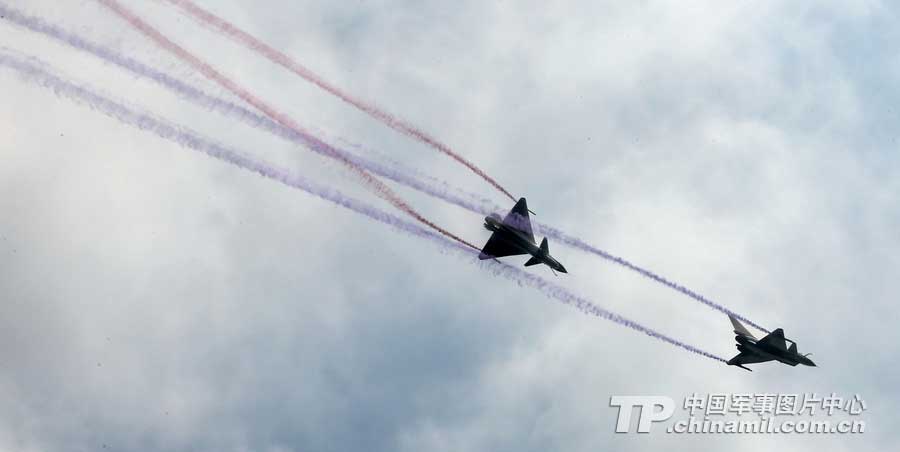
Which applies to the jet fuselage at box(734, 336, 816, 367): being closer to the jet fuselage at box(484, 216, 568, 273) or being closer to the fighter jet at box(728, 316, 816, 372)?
the fighter jet at box(728, 316, 816, 372)

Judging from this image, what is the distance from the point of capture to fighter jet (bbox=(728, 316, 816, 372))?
69.3 m

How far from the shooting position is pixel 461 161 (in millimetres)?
53812

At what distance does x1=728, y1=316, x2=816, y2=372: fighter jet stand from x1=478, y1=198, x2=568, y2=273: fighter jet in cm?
1815

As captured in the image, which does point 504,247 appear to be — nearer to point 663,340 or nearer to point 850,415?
point 663,340

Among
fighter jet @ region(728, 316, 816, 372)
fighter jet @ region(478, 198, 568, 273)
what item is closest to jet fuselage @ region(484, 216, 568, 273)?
fighter jet @ region(478, 198, 568, 273)

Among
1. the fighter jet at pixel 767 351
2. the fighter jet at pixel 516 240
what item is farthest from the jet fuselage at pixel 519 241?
the fighter jet at pixel 767 351

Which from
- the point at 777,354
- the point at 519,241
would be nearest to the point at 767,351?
the point at 777,354

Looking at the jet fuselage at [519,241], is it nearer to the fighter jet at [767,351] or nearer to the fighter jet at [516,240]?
the fighter jet at [516,240]

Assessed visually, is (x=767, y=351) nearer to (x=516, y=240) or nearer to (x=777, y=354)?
(x=777, y=354)

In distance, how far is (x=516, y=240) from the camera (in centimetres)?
6109

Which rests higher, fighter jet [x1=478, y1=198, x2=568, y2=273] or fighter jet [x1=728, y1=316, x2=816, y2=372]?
fighter jet [x1=728, y1=316, x2=816, y2=372]

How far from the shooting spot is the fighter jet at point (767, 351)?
69312mm

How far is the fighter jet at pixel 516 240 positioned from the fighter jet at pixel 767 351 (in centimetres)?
1815

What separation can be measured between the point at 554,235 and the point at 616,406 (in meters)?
12.4
